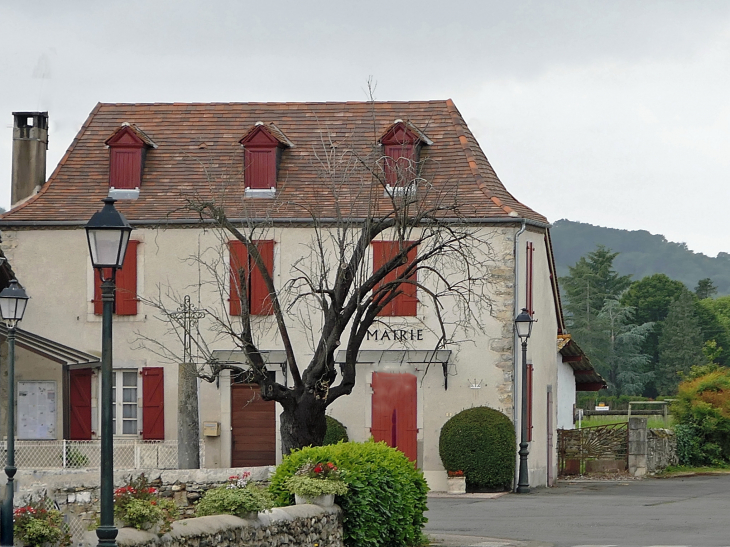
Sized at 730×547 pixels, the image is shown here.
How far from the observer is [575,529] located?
53.4 feet

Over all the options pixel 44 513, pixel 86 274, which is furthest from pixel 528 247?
pixel 44 513

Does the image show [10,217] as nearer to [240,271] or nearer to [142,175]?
[142,175]

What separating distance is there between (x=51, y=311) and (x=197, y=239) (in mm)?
3320

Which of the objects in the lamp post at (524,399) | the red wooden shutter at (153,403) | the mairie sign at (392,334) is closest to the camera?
the lamp post at (524,399)

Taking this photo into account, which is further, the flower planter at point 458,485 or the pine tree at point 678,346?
the pine tree at point 678,346

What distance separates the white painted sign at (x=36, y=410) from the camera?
2420cm

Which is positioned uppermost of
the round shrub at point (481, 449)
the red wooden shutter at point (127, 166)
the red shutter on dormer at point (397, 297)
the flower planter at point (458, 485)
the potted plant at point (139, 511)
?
the red wooden shutter at point (127, 166)

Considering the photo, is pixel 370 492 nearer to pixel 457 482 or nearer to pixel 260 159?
pixel 457 482

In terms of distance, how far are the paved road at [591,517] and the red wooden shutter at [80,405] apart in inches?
288

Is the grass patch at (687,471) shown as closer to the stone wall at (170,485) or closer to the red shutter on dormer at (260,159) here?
the red shutter on dormer at (260,159)

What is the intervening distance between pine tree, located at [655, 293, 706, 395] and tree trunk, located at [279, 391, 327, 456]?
67.4m

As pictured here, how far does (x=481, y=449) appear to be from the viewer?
2289 centimetres

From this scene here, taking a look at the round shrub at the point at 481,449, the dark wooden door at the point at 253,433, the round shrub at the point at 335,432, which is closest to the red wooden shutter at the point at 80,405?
the dark wooden door at the point at 253,433

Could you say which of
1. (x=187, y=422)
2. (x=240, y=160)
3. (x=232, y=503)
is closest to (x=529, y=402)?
(x=187, y=422)
